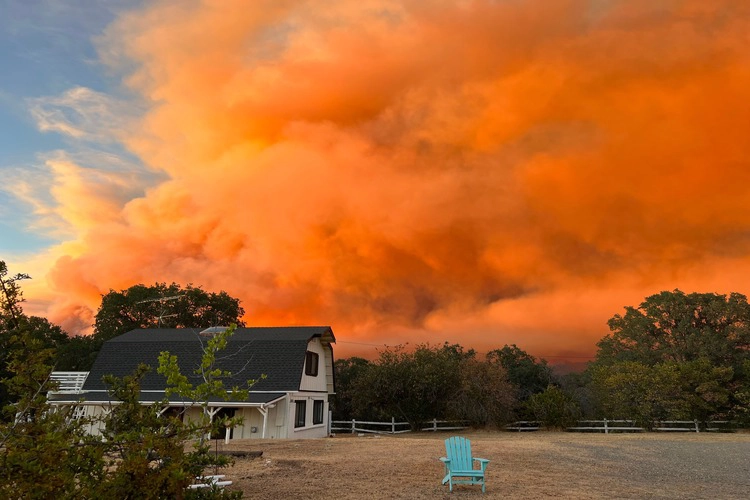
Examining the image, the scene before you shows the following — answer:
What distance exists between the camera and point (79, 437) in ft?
21.8

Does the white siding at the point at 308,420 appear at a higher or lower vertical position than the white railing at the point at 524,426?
higher

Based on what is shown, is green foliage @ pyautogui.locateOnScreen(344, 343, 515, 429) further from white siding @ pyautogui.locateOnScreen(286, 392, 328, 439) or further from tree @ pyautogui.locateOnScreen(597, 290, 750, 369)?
tree @ pyautogui.locateOnScreen(597, 290, 750, 369)

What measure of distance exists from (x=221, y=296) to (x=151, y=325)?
7804 millimetres

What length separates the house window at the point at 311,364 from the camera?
3090 centimetres

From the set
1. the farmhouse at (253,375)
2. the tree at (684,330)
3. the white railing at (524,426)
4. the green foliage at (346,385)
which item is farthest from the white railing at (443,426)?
the tree at (684,330)

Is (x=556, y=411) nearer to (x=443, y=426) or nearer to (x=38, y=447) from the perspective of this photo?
(x=443, y=426)

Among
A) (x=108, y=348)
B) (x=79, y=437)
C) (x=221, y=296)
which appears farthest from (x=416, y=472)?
(x=221, y=296)

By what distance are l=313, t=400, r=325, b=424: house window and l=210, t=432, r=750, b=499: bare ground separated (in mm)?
10521

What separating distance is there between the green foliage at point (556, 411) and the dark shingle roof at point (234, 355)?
52.2ft

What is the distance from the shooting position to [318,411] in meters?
32.7

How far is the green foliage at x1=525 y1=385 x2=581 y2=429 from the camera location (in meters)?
36.3

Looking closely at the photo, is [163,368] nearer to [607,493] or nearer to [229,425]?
[229,425]

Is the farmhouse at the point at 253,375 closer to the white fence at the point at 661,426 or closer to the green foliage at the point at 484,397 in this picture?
Answer: the green foliage at the point at 484,397

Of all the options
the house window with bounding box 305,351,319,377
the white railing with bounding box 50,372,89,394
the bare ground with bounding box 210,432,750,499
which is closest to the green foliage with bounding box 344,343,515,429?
the house window with bounding box 305,351,319,377
